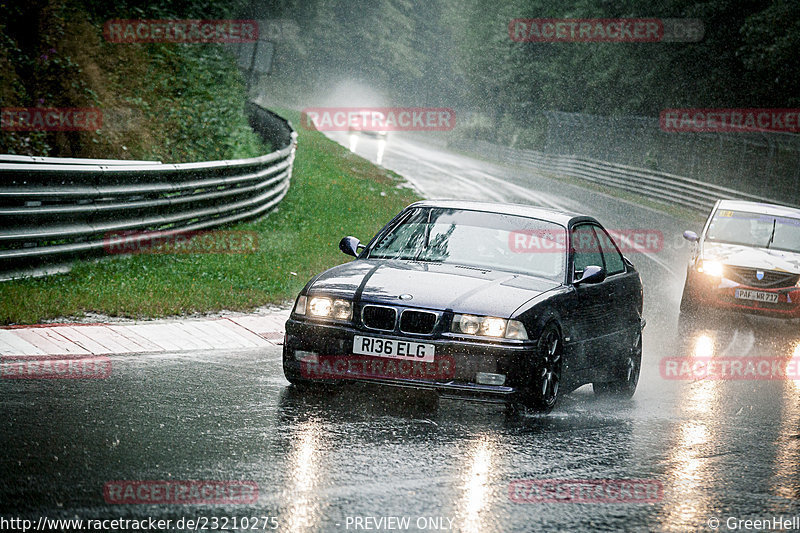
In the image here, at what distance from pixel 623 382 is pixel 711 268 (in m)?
5.75

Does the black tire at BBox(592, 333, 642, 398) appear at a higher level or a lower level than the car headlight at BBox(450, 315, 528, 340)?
lower

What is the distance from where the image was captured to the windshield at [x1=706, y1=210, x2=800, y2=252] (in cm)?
1468

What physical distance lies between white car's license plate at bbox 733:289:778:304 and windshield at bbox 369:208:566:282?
20.8ft

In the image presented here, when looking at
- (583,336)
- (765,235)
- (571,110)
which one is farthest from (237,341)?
(571,110)

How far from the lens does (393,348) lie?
22.8 ft

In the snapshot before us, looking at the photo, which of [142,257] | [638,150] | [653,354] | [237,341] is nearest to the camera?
[237,341]

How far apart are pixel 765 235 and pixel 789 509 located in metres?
10.1

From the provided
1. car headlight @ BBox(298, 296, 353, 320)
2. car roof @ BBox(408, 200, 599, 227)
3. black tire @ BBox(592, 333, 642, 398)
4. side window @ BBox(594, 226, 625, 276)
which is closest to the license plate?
car headlight @ BBox(298, 296, 353, 320)

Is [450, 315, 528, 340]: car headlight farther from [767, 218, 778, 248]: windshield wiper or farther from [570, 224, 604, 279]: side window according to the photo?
[767, 218, 778, 248]: windshield wiper

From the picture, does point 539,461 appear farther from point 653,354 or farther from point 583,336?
point 653,354

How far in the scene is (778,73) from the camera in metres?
38.3

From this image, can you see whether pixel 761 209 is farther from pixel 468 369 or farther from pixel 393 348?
pixel 393 348

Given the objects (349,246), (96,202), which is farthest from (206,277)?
(349,246)

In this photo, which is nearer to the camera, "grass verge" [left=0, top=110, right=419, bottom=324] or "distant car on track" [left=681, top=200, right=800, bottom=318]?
"grass verge" [left=0, top=110, right=419, bottom=324]
